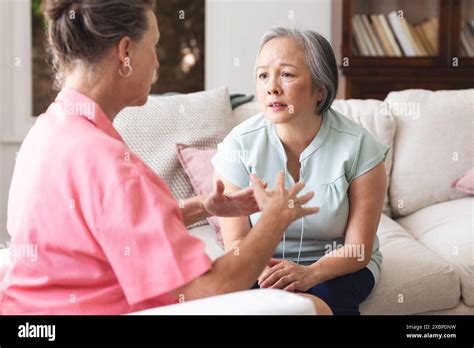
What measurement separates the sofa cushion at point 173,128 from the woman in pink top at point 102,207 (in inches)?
45.9

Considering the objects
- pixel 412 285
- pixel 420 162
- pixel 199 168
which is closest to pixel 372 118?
pixel 420 162

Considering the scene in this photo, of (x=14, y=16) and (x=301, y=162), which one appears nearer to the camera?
(x=301, y=162)

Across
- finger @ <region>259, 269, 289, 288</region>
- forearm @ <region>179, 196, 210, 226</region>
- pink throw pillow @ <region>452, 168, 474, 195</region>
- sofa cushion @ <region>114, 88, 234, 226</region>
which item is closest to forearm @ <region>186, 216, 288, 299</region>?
forearm @ <region>179, 196, 210, 226</region>

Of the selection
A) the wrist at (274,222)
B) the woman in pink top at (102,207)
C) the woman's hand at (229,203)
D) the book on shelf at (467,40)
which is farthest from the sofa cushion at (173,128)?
the book on shelf at (467,40)

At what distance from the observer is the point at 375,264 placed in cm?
208

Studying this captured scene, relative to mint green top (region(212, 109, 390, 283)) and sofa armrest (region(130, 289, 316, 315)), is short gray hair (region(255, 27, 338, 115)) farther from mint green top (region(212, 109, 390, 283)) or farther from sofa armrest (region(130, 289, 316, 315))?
sofa armrest (region(130, 289, 316, 315))

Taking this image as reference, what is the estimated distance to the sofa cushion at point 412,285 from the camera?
2.12 meters

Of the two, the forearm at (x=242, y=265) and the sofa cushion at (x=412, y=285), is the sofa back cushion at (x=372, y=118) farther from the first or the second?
the forearm at (x=242, y=265)

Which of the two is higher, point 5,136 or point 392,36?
point 392,36

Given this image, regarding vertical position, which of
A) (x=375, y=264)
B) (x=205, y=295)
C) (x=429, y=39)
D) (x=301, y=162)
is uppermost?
(x=429, y=39)

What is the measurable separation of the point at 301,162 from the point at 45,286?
0.87 metres
